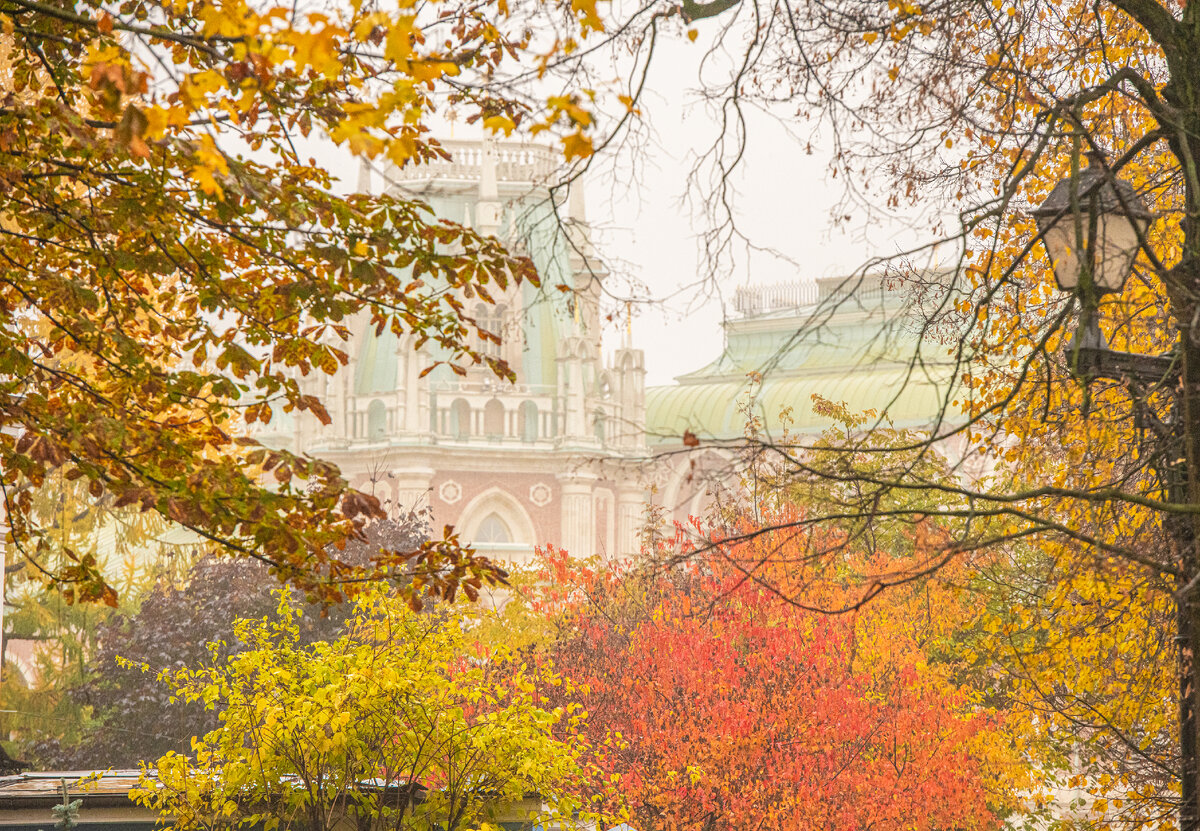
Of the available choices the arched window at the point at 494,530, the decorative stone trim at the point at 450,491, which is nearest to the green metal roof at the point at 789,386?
the arched window at the point at 494,530

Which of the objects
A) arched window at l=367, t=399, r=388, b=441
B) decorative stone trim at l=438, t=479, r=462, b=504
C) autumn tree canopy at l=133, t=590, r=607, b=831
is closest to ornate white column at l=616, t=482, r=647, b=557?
decorative stone trim at l=438, t=479, r=462, b=504

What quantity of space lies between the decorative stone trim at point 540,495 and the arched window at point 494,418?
2.86 metres

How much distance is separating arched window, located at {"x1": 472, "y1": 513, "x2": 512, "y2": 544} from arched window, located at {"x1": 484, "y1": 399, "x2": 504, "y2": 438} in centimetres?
351

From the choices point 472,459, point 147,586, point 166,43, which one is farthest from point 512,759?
point 472,459

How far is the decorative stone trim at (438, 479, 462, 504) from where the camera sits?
172ft

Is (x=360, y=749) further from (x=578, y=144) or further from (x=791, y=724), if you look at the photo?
(x=791, y=724)

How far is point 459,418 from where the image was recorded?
180ft

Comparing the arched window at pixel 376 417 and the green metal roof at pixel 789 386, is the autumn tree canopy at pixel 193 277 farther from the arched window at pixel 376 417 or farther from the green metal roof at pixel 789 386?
the arched window at pixel 376 417

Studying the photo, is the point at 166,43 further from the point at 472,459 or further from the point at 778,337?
the point at 778,337

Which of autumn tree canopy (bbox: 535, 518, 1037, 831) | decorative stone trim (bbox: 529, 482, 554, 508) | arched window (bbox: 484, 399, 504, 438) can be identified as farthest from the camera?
arched window (bbox: 484, 399, 504, 438)

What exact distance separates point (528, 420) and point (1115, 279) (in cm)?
4977

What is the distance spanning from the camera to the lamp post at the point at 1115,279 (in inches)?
243

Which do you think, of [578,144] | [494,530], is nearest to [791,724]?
[578,144]

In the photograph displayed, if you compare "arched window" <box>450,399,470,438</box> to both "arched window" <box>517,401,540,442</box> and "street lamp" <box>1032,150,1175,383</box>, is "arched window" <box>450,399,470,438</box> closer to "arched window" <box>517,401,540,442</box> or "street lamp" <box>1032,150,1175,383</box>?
"arched window" <box>517,401,540,442</box>
